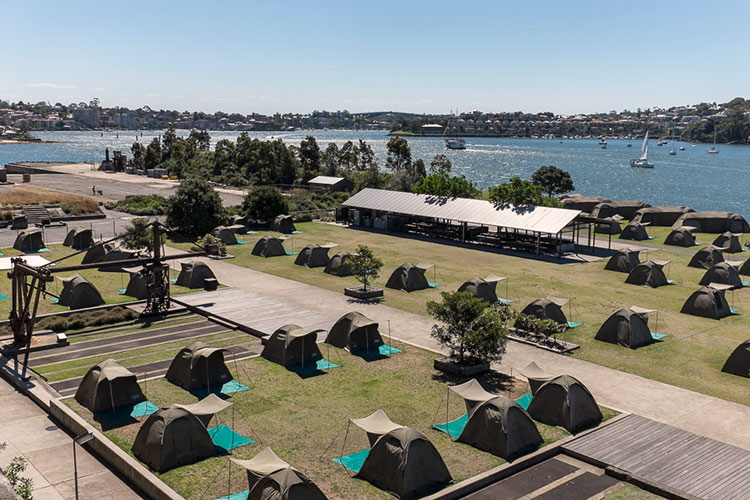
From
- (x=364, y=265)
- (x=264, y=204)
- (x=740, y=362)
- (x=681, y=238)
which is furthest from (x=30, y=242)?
(x=681, y=238)

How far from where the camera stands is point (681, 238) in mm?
66375

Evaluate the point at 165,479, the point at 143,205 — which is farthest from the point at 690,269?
the point at 143,205

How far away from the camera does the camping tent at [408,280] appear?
4691cm

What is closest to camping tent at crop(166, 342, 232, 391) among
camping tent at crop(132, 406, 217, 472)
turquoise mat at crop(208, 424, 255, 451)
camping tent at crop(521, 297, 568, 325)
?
turquoise mat at crop(208, 424, 255, 451)

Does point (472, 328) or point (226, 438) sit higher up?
point (472, 328)

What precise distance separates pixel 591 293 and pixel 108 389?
32.5 m

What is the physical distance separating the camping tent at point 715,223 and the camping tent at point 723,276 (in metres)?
27.2

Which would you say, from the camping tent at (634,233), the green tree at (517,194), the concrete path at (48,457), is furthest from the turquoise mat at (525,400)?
the camping tent at (634,233)

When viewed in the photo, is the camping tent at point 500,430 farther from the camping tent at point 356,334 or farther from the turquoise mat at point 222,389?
the camping tent at point 356,334

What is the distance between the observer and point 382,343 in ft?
113

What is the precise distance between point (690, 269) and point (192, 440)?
4569 cm

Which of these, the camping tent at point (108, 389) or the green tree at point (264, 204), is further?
the green tree at point (264, 204)

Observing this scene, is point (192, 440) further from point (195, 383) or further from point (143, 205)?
point (143, 205)

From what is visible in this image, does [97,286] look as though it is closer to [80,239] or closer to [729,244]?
[80,239]
